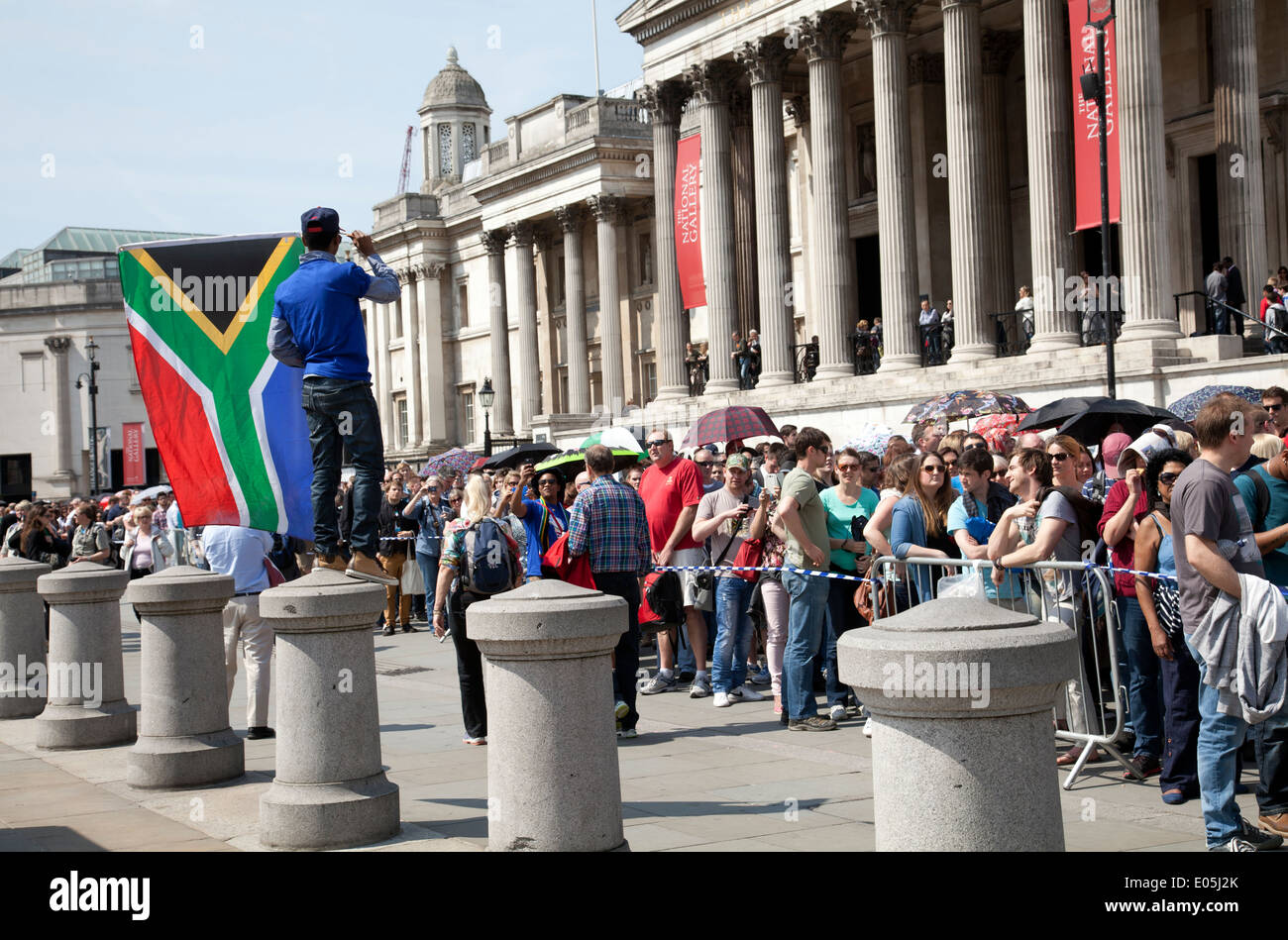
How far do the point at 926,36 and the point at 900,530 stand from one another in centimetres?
2756

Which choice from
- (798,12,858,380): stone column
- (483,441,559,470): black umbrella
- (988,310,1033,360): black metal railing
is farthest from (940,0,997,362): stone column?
(483,441,559,470): black umbrella

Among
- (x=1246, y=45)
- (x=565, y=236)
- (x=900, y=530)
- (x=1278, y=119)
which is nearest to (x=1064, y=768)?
(x=900, y=530)

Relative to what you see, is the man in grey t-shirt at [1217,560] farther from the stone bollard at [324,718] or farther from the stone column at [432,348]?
the stone column at [432,348]

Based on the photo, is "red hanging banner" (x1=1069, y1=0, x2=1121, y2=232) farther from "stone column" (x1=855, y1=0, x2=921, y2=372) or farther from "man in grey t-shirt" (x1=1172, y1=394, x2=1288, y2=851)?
"man in grey t-shirt" (x1=1172, y1=394, x2=1288, y2=851)

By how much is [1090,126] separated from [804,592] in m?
16.7

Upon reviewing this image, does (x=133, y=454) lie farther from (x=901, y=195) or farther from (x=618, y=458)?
(x=618, y=458)

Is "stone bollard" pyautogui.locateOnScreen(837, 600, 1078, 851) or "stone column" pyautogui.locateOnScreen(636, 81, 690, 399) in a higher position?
"stone column" pyautogui.locateOnScreen(636, 81, 690, 399)

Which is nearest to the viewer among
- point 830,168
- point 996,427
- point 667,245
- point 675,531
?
point 675,531

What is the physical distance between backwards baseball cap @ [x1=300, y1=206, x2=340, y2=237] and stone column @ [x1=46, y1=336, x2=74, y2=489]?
75046 millimetres

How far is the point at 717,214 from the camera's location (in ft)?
117

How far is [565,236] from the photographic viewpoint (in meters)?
50.9

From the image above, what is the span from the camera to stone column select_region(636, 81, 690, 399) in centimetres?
3769

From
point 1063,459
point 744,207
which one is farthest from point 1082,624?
point 744,207
